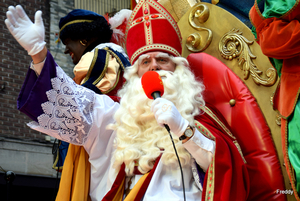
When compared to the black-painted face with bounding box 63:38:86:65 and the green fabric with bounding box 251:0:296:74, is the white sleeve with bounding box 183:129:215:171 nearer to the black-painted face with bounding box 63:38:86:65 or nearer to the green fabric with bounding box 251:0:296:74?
the green fabric with bounding box 251:0:296:74

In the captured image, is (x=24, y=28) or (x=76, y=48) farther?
(x=76, y=48)

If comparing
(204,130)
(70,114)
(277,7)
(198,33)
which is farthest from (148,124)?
(277,7)

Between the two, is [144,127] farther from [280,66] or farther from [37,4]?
[37,4]

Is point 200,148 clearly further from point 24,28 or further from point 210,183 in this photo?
point 24,28

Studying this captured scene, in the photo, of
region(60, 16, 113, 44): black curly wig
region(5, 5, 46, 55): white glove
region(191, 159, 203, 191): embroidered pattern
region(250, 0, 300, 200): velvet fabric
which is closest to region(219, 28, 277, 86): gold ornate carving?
→ region(250, 0, 300, 200): velvet fabric

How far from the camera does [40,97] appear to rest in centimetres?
231

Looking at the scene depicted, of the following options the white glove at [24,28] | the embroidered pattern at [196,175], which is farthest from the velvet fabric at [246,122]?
the white glove at [24,28]

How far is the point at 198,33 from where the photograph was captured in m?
3.10

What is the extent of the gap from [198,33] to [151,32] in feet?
1.58

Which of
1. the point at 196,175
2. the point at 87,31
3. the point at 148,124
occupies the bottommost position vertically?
the point at 196,175

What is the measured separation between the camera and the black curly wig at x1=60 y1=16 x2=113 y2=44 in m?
3.44

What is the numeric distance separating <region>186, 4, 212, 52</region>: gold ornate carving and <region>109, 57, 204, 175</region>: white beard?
419 millimetres

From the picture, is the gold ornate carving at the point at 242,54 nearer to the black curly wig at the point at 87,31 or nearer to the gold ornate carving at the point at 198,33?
the gold ornate carving at the point at 198,33

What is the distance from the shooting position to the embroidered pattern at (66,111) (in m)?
2.35
